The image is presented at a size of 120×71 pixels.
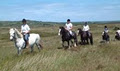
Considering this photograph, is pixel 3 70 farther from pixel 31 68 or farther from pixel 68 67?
pixel 68 67

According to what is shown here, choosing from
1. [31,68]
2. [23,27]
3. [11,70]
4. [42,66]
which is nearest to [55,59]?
[42,66]

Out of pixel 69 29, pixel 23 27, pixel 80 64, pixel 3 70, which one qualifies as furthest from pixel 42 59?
pixel 69 29

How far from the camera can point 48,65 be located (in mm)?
11016

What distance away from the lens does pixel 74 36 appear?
23.8 meters

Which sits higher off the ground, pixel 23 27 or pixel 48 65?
pixel 23 27

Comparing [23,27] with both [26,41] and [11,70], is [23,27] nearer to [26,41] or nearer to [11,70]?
[26,41]

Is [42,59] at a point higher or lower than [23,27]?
lower

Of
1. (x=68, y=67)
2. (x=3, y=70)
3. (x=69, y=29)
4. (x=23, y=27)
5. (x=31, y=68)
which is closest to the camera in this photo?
(x=3, y=70)

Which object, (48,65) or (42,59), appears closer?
(48,65)

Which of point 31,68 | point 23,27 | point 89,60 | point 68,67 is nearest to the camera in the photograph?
point 31,68

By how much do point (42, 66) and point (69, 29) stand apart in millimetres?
12197

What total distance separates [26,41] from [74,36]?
6911 millimetres

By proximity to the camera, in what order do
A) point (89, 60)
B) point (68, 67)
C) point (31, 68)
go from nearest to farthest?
1. point (31, 68)
2. point (68, 67)
3. point (89, 60)

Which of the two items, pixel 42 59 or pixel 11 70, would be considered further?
pixel 42 59
